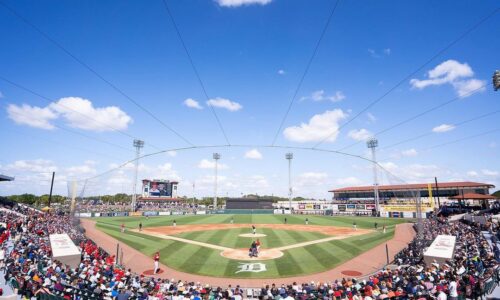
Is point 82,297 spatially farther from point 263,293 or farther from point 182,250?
point 182,250

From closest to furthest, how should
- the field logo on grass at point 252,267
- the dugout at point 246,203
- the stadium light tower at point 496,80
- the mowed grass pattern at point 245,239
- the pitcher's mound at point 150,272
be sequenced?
1. the stadium light tower at point 496,80
2. the pitcher's mound at point 150,272
3. the field logo on grass at point 252,267
4. the mowed grass pattern at point 245,239
5. the dugout at point 246,203

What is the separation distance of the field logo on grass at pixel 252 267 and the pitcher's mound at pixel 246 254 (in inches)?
83.3

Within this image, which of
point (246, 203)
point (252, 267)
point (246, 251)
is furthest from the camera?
point (246, 203)

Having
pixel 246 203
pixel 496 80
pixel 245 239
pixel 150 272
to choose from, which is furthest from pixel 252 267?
pixel 246 203

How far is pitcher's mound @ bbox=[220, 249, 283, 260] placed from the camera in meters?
26.5

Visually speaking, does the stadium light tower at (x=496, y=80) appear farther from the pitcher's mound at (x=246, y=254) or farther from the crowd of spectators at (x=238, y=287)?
the pitcher's mound at (x=246, y=254)

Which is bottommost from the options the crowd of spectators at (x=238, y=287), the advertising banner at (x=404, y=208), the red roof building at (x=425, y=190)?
the crowd of spectators at (x=238, y=287)

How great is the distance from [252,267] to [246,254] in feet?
15.4

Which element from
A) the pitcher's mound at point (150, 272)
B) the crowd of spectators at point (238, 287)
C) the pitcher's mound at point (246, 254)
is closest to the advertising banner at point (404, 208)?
the pitcher's mound at point (246, 254)

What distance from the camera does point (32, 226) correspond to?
35.4m

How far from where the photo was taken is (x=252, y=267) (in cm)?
2319

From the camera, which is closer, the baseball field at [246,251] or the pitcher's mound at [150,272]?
the pitcher's mound at [150,272]

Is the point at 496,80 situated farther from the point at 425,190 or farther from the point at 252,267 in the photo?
the point at 425,190

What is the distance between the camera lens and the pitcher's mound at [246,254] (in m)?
26.5
